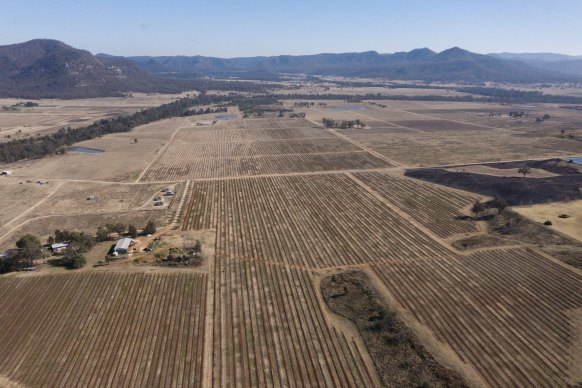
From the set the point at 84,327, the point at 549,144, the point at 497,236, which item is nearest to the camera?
the point at 84,327

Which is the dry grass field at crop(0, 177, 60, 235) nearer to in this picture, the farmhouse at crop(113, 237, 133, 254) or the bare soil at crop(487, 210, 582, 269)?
the farmhouse at crop(113, 237, 133, 254)

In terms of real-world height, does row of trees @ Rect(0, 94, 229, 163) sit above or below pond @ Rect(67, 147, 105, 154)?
above

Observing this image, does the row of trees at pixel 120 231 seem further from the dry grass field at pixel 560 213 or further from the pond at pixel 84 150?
the pond at pixel 84 150

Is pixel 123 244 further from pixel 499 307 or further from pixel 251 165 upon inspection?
pixel 251 165

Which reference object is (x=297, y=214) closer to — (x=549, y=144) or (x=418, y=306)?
(x=418, y=306)

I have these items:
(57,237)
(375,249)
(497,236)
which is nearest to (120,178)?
(57,237)

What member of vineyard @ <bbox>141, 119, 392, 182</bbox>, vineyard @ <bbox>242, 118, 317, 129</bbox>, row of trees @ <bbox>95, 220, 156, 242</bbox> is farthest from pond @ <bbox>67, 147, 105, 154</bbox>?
row of trees @ <bbox>95, 220, 156, 242</bbox>

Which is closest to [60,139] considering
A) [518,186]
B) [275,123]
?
[275,123]
